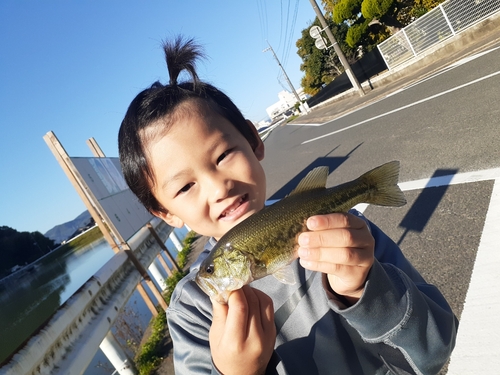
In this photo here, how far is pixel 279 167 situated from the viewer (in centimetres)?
1476

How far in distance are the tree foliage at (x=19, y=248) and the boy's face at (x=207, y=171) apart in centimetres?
6128

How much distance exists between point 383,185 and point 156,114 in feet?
4.49

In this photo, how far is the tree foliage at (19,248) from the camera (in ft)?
173

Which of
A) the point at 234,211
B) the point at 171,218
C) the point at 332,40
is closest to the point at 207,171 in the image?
the point at 234,211

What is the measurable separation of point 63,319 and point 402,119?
29.0 ft

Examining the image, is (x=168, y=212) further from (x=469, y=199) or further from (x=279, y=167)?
(x=279, y=167)

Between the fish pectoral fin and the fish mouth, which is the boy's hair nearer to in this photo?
the fish mouth

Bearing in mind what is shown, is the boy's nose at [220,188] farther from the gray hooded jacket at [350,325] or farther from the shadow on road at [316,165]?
the shadow on road at [316,165]

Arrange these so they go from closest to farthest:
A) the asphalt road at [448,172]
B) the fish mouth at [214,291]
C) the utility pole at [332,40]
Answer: the fish mouth at [214,291], the asphalt road at [448,172], the utility pole at [332,40]

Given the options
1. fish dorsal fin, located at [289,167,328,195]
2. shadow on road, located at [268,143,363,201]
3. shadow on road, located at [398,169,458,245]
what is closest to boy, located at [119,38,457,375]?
fish dorsal fin, located at [289,167,328,195]

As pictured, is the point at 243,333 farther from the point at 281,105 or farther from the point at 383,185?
the point at 281,105

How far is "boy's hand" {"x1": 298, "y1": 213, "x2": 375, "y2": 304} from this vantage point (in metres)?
1.45

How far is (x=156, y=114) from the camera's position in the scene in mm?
2127

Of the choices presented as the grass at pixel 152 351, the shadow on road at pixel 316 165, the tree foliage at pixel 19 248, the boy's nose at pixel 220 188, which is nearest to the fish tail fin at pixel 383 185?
the boy's nose at pixel 220 188
